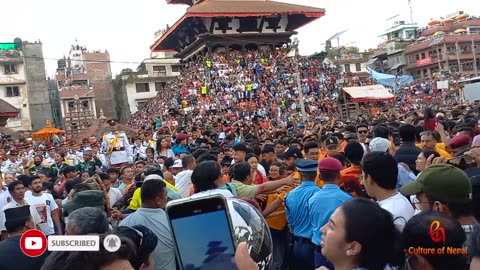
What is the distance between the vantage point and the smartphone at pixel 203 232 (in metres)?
2.66

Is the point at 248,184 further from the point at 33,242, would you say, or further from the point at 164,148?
the point at 164,148

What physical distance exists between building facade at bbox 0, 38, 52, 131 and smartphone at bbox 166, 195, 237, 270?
44557 millimetres

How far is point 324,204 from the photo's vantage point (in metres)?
4.49

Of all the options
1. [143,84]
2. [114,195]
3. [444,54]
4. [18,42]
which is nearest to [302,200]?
[114,195]

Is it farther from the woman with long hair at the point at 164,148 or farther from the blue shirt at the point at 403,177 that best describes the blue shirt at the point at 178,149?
the blue shirt at the point at 403,177

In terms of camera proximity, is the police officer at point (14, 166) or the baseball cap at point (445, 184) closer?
the baseball cap at point (445, 184)

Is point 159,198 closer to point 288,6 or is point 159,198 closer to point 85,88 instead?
point 288,6

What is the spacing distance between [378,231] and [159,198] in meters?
2.29

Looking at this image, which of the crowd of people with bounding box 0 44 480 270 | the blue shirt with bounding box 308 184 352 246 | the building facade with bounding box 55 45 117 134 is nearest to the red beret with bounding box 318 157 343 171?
the crowd of people with bounding box 0 44 480 270

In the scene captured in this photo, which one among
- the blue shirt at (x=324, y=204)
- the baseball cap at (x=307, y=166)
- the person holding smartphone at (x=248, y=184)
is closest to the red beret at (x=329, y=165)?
the blue shirt at (x=324, y=204)

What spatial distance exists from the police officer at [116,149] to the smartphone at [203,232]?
429 inches

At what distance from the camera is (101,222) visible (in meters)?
3.13

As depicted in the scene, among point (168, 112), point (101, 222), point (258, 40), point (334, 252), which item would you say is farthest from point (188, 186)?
point (258, 40)

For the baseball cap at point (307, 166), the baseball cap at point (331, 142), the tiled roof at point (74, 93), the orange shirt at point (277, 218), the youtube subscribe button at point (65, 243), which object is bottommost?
the orange shirt at point (277, 218)
